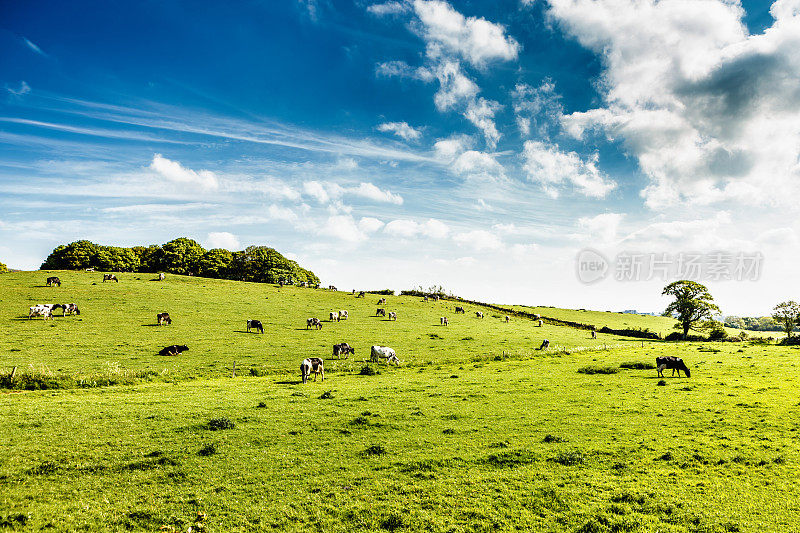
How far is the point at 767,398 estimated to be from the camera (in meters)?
21.5

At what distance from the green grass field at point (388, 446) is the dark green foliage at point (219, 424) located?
76mm

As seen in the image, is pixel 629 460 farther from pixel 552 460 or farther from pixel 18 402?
pixel 18 402

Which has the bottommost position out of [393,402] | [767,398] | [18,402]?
[18,402]

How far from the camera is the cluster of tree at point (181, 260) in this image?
96.1m

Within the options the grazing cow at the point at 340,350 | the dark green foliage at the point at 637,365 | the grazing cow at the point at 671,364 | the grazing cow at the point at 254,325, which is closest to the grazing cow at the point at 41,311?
the grazing cow at the point at 254,325

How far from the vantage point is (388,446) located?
50.1 ft

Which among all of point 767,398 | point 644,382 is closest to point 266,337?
point 644,382

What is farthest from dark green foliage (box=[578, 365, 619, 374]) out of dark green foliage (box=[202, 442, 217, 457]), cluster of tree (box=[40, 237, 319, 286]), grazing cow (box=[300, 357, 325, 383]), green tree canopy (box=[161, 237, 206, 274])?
green tree canopy (box=[161, 237, 206, 274])

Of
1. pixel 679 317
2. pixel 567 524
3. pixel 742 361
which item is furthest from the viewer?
pixel 679 317

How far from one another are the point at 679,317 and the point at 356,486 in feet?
310

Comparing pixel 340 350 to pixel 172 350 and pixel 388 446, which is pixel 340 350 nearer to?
pixel 172 350

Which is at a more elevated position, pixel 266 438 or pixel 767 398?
pixel 767 398

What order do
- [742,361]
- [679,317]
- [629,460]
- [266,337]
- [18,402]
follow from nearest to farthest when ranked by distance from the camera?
[629,460], [18,402], [742,361], [266,337], [679,317]

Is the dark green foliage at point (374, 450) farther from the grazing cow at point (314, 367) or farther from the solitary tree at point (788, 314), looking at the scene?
the solitary tree at point (788, 314)
